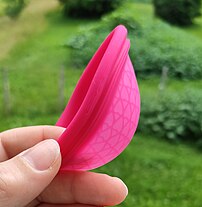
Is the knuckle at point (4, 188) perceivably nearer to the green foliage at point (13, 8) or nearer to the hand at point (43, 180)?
the hand at point (43, 180)

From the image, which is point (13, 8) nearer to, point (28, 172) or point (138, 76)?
point (138, 76)

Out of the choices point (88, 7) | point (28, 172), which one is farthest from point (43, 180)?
point (88, 7)

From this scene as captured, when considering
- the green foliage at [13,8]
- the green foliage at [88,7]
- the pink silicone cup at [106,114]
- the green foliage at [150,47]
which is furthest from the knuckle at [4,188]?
the green foliage at [88,7]

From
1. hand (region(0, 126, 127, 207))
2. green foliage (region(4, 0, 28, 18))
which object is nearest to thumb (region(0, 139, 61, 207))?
hand (region(0, 126, 127, 207))

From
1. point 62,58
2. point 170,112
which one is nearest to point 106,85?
point 170,112

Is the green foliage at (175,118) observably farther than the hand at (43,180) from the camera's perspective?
Yes

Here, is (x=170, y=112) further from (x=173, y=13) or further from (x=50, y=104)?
(x=173, y=13)

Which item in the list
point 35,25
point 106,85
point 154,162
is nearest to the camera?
point 106,85

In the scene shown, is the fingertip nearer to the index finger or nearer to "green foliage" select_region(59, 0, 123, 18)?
the index finger
